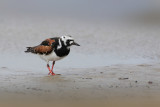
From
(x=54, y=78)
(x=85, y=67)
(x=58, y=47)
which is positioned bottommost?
(x=54, y=78)

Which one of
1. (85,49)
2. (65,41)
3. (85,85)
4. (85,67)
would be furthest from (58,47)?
(85,49)

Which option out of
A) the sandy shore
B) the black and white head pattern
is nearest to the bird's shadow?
the sandy shore

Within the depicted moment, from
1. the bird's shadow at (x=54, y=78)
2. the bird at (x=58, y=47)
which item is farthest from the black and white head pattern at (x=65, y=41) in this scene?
the bird's shadow at (x=54, y=78)

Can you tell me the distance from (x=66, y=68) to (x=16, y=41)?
3.50 metres

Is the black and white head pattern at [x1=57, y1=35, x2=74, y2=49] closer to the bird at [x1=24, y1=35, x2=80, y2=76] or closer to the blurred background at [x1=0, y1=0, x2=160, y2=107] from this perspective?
the bird at [x1=24, y1=35, x2=80, y2=76]

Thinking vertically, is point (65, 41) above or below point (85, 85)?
above

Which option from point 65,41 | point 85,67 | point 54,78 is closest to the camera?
point 54,78

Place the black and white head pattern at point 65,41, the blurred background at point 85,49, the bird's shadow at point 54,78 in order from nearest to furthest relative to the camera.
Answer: the blurred background at point 85,49 → the bird's shadow at point 54,78 → the black and white head pattern at point 65,41

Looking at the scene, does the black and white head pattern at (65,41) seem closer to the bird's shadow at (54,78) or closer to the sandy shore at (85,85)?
the sandy shore at (85,85)

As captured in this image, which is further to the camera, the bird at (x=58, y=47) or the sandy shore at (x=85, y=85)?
the bird at (x=58, y=47)

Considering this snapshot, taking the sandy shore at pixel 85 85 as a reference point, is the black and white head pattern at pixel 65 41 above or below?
above

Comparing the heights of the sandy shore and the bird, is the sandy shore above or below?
below

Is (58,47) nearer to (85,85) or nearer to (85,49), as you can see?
(85,85)

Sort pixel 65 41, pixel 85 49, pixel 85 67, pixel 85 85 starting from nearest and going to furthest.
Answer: pixel 85 85 < pixel 65 41 < pixel 85 67 < pixel 85 49
